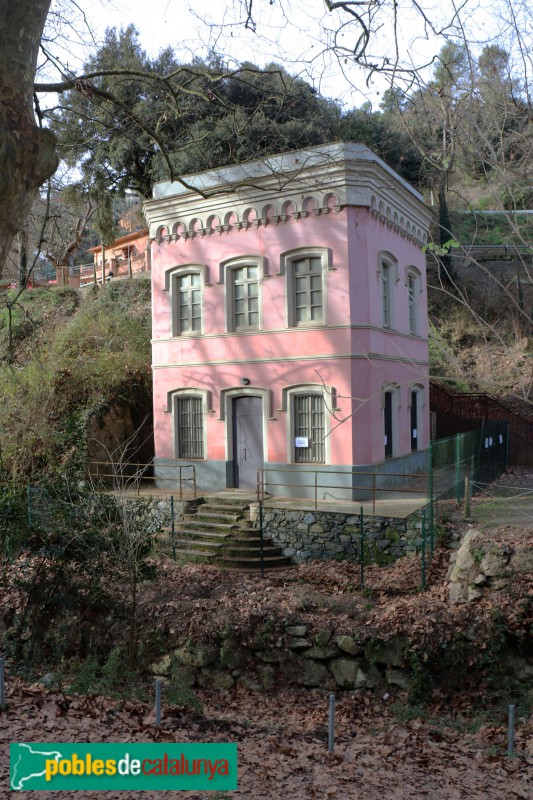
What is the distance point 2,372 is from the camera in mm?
18578

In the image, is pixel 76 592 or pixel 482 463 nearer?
pixel 76 592

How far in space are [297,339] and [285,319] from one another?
0.63 meters

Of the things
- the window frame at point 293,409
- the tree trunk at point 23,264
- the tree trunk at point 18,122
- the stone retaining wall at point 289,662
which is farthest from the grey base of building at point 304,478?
the tree trunk at point 18,122

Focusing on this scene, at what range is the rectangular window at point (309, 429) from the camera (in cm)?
1568

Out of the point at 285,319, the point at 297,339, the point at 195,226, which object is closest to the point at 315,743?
the point at 297,339

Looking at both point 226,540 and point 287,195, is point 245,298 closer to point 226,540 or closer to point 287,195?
point 287,195

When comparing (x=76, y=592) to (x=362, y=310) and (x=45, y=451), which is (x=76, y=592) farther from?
(x=362, y=310)

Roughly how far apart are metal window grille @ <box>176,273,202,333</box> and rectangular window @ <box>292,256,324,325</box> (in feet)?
9.66

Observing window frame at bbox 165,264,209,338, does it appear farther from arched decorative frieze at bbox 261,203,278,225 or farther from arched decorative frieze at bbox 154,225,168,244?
arched decorative frieze at bbox 261,203,278,225

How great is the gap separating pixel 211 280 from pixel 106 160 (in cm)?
1248

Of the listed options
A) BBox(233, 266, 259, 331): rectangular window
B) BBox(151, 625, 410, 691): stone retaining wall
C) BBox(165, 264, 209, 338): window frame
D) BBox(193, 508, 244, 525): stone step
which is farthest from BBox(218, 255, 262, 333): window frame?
BBox(151, 625, 410, 691): stone retaining wall

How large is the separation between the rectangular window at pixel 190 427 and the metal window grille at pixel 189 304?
78.2 inches

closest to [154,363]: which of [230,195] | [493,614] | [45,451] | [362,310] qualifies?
[45,451]

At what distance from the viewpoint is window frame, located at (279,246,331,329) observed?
51.5ft
